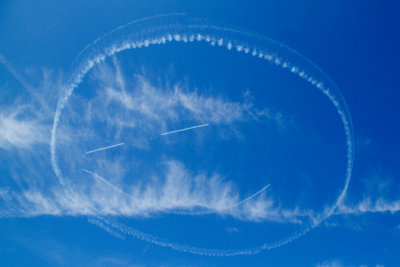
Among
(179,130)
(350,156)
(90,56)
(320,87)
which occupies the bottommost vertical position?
(350,156)

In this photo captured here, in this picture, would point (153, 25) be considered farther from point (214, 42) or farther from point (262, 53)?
point (262, 53)

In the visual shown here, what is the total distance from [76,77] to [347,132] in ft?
56.4

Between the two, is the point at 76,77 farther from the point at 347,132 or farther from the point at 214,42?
the point at 347,132

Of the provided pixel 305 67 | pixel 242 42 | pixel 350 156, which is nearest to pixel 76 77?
pixel 242 42

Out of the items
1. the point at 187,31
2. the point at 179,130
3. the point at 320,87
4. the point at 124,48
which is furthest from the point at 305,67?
the point at 124,48

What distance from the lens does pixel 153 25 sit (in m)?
17.3

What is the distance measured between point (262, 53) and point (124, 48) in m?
8.25

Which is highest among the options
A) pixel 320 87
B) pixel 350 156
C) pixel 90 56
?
pixel 90 56

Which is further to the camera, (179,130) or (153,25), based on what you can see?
(179,130)

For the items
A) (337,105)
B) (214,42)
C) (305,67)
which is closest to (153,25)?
(214,42)

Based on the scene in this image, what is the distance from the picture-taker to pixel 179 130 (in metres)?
19.0

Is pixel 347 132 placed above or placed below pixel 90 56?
below

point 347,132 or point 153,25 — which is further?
point 347,132

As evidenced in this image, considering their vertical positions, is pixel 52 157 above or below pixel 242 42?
below
